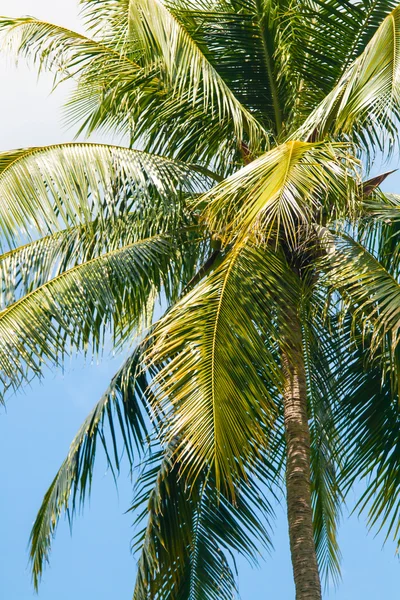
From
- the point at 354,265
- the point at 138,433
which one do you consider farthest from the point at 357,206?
the point at 138,433

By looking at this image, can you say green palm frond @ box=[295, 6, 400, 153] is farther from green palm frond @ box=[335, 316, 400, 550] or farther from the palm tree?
green palm frond @ box=[335, 316, 400, 550]

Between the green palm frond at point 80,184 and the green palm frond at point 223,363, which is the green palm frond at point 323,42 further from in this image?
the green palm frond at point 223,363

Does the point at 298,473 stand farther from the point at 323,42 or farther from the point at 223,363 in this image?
the point at 323,42

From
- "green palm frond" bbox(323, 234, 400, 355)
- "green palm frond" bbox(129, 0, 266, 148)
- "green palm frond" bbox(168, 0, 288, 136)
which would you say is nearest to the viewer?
"green palm frond" bbox(323, 234, 400, 355)

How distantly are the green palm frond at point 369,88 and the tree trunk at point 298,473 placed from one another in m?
1.48

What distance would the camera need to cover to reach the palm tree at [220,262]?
5.96 metres

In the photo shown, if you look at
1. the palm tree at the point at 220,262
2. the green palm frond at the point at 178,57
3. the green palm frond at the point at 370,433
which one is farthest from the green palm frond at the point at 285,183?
the green palm frond at the point at 370,433

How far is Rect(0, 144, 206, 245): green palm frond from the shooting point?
6.24 meters

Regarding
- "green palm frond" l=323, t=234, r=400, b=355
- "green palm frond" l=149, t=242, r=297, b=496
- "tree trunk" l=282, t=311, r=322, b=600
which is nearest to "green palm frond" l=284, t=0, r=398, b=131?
"green palm frond" l=323, t=234, r=400, b=355

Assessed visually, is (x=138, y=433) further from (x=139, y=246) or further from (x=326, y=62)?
(x=326, y=62)

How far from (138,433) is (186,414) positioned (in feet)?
7.65

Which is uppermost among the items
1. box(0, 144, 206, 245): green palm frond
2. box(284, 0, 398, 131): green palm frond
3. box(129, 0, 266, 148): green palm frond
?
box(284, 0, 398, 131): green palm frond

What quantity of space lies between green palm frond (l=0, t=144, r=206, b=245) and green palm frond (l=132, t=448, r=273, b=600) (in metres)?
2.16

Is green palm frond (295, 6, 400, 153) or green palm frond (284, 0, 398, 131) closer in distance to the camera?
green palm frond (295, 6, 400, 153)
